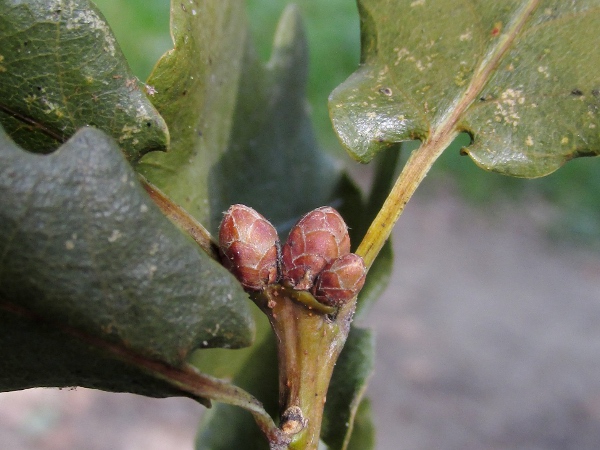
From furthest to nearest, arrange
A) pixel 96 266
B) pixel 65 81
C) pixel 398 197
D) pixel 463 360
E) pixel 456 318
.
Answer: pixel 456 318, pixel 463 360, pixel 398 197, pixel 65 81, pixel 96 266

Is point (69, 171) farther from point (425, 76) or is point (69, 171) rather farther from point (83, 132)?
point (425, 76)

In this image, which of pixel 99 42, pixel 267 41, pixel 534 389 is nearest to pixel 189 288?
pixel 99 42

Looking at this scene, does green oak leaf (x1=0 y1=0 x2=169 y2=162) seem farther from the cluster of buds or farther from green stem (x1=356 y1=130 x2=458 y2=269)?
green stem (x1=356 y1=130 x2=458 y2=269)

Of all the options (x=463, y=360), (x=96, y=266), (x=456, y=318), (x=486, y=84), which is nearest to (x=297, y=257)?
(x=96, y=266)

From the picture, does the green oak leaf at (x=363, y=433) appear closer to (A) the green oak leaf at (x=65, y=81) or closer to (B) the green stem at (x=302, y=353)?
(B) the green stem at (x=302, y=353)

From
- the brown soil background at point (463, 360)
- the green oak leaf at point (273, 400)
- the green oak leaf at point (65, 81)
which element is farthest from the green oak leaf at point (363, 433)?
the brown soil background at point (463, 360)

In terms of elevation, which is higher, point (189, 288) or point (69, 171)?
point (69, 171)

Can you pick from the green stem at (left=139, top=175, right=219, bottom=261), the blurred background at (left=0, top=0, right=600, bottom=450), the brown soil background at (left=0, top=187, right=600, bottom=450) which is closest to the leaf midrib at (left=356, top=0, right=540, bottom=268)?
the green stem at (left=139, top=175, right=219, bottom=261)

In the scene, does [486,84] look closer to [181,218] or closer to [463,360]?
[181,218]
